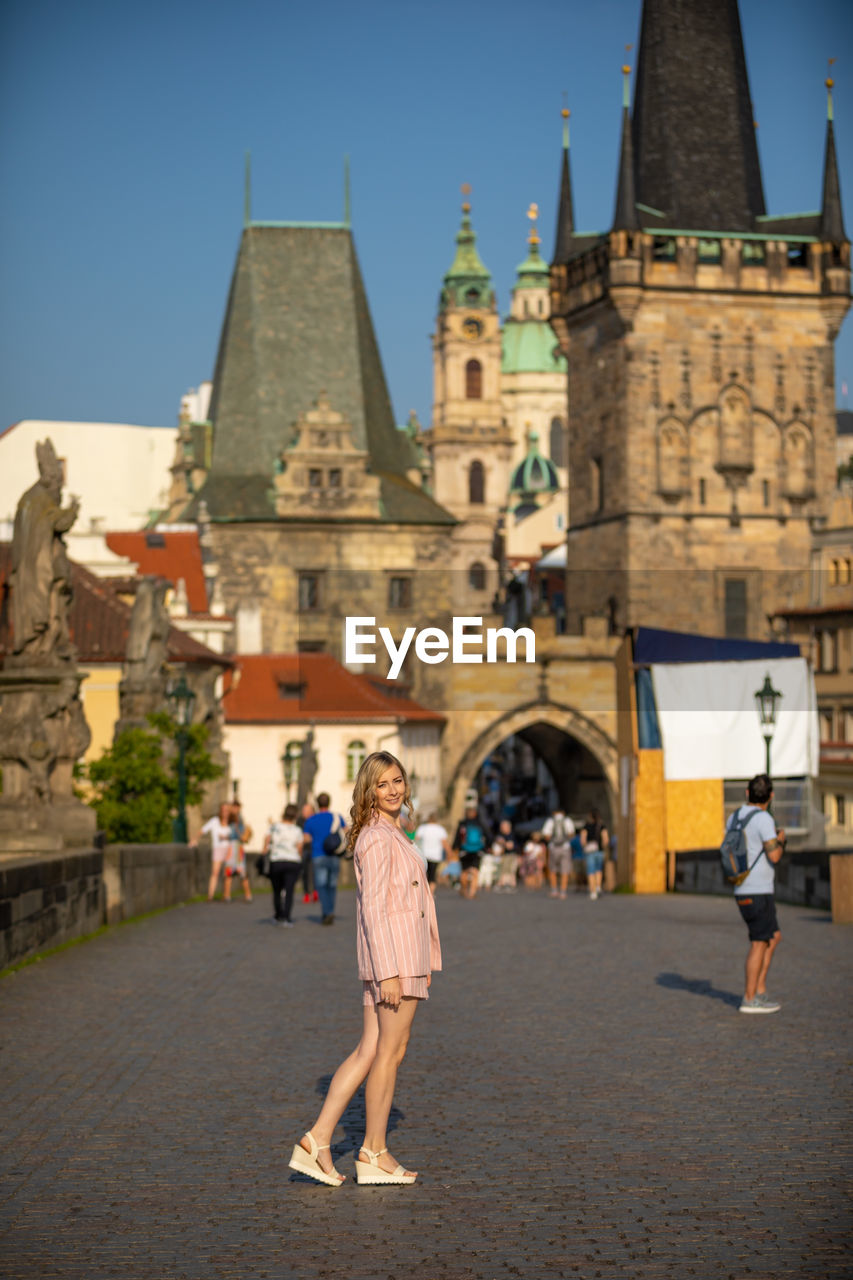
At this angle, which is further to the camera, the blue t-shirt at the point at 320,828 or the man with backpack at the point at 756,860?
the blue t-shirt at the point at 320,828

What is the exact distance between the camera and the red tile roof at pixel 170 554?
65.9 meters

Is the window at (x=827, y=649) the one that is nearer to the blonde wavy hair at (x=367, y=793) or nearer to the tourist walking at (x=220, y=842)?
the tourist walking at (x=220, y=842)

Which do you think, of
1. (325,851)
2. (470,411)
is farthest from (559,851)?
(470,411)

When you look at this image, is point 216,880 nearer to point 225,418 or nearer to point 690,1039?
point 690,1039

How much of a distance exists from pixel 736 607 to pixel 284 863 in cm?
4649

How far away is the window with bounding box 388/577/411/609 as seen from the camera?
6681cm

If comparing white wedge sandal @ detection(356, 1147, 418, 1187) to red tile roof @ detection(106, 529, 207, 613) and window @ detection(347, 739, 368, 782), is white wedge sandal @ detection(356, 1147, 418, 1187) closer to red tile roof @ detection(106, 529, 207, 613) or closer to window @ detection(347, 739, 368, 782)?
window @ detection(347, 739, 368, 782)

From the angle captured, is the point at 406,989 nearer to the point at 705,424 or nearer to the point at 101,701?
the point at 101,701

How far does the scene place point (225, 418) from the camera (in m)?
70.7

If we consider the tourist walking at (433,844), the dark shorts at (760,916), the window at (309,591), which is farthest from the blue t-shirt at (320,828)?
the window at (309,591)

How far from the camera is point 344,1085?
6.90 m

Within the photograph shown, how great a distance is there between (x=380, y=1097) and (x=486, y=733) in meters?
55.9

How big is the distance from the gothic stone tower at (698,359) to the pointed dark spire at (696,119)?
6cm

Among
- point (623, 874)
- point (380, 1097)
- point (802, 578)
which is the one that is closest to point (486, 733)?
point (802, 578)
